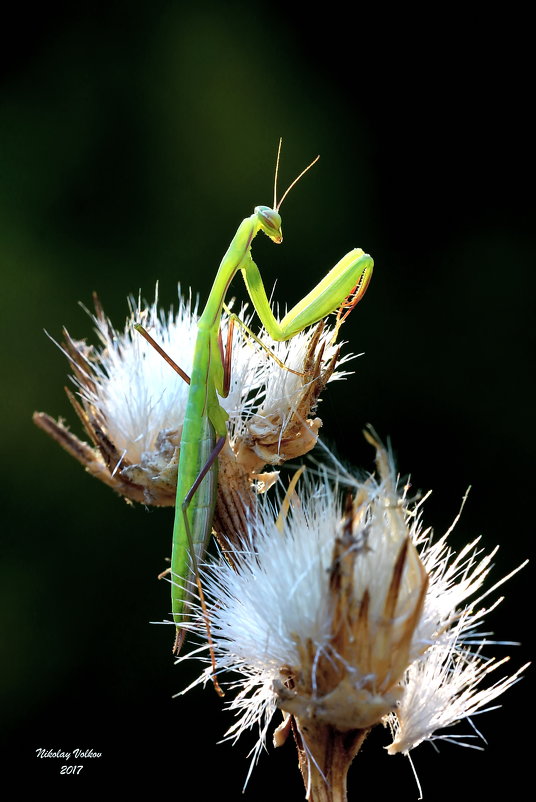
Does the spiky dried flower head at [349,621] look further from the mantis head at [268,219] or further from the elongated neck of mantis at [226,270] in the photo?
the mantis head at [268,219]

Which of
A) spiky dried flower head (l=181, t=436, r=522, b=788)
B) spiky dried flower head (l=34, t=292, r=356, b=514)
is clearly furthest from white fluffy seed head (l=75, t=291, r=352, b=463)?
spiky dried flower head (l=181, t=436, r=522, b=788)

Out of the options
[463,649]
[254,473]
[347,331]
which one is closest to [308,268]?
[347,331]

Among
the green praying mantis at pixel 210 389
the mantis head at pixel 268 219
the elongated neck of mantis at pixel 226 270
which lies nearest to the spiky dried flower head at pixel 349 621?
the green praying mantis at pixel 210 389

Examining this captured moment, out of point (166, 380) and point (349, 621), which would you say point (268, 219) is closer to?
point (166, 380)

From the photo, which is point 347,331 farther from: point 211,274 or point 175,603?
point 175,603

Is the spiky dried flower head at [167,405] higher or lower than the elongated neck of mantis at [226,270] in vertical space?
lower

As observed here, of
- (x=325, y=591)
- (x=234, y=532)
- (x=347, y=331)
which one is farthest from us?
(x=347, y=331)
